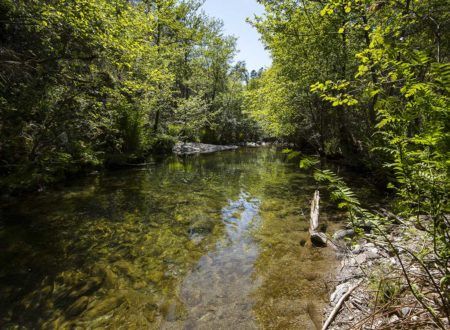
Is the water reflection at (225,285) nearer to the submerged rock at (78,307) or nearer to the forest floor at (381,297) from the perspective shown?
the forest floor at (381,297)

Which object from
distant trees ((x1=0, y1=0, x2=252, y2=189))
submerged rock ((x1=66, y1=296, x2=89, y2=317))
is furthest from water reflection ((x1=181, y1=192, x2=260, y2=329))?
distant trees ((x1=0, y1=0, x2=252, y2=189))

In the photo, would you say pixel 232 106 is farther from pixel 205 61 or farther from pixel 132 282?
pixel 132 282

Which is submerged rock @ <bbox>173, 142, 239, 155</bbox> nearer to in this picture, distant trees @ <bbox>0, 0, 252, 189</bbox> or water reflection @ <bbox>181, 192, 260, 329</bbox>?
distant trees @ <bbox>0, 0, 252, 189</bbox>

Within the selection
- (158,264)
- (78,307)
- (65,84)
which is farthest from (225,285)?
(65,84)

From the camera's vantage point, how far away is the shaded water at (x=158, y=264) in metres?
3.88

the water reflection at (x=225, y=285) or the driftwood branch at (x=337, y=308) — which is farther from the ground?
the driftwood branch at (x=337, y=308)

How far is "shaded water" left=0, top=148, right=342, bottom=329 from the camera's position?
3875 mm

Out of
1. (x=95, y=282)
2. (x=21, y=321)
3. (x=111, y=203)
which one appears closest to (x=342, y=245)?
(x=95, y=282)

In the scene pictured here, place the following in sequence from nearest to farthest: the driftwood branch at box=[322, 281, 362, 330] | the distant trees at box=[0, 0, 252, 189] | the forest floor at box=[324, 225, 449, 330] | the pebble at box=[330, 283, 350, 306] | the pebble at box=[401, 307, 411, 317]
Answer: the forest floor at box=[324, 225, 449, 330]
the pebble at box=[401, 307, 411, 317]
the driftwood branch at box=[322, 281, 362, 330]
the pebble at box=[330, 283, 350, 306]
the distant trees at box=[0, 0, 252, 189]

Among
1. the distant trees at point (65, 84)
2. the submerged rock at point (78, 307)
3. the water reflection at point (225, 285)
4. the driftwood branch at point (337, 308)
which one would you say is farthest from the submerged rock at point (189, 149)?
the driftwood branch at point (337, 308)

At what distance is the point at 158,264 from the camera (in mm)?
5379

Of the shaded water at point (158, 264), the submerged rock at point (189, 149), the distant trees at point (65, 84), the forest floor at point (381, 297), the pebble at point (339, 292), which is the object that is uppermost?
the distant trees at point (65, 84)

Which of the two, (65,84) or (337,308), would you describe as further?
(65,84)

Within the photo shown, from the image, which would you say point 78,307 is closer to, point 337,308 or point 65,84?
point 337,308
